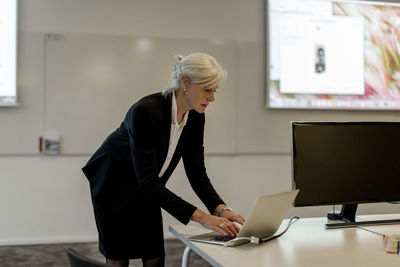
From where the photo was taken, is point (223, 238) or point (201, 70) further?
point (201, 70)

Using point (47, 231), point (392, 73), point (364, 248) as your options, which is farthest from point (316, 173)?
point (392, 73)

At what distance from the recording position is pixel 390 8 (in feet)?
14.7

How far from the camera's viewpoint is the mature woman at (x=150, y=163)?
166 centimetres

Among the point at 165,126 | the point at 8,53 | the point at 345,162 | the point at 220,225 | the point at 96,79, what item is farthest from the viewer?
the point at 96,79

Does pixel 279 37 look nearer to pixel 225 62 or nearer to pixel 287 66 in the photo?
pixel 287 66

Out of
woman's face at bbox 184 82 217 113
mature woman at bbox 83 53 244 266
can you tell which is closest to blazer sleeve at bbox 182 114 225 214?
mature woman at bbox 83 53 244 266

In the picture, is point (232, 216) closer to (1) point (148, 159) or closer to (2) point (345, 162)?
(1) point (148, 159)

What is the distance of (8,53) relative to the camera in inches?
148

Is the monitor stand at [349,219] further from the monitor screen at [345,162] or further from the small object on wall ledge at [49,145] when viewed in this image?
the small object on wall ledge at [49,145]

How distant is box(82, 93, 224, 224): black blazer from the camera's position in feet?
5.36

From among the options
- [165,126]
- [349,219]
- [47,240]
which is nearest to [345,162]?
[349,219]

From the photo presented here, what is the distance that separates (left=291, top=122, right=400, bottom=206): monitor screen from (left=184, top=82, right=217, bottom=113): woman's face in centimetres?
36

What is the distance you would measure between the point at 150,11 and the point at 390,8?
2.45 m

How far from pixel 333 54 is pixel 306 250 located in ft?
10.6
